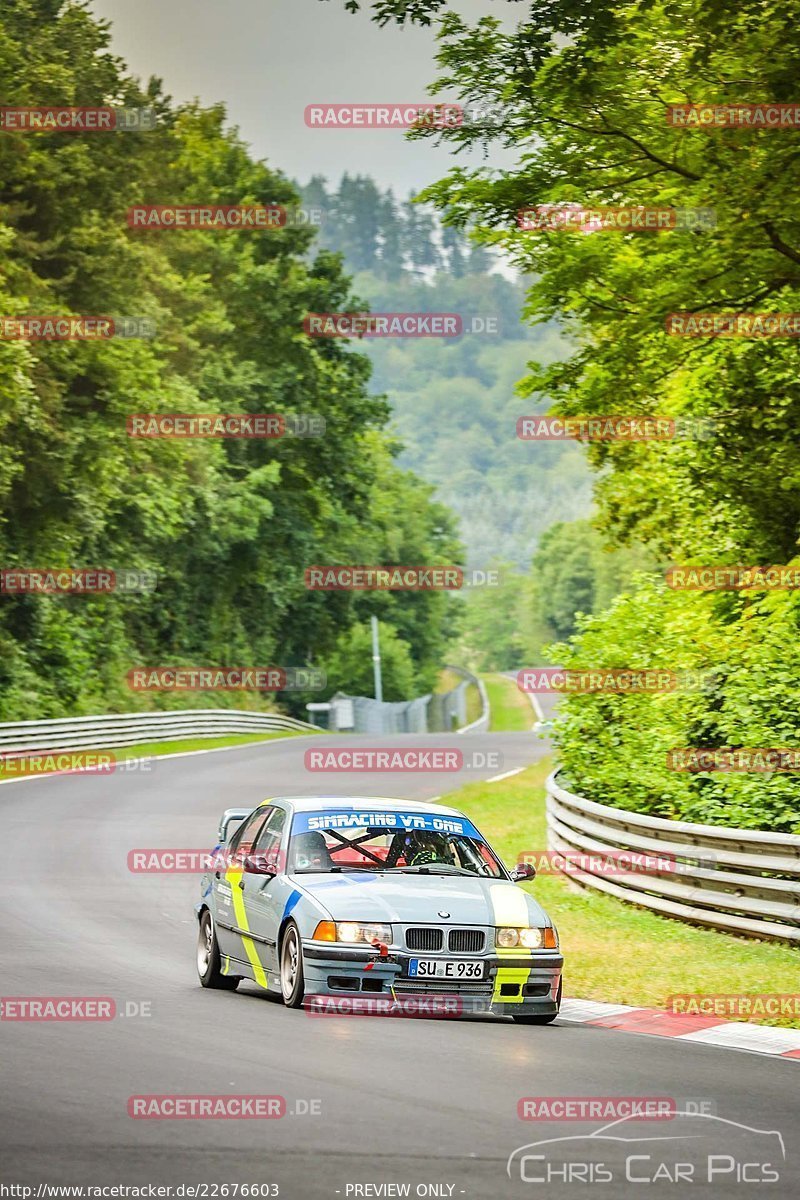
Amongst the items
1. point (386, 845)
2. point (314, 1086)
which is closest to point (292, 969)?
point (386, 845)

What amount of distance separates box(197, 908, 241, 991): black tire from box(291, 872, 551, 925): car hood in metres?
1.55

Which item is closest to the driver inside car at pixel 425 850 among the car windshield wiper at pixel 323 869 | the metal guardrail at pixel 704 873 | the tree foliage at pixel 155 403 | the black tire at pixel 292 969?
the car windshield wiper at pixel 323 869

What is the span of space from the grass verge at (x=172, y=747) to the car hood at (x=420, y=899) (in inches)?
961

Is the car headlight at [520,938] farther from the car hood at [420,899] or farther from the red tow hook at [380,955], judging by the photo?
the red tow hook at [380,955]

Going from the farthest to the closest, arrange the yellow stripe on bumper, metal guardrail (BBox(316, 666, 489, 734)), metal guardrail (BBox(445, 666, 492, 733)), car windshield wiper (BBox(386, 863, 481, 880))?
metal guardrail (BBox(445, 666, 492, 733)), metal guardrail (BBox(316, 666, 489, 734)), the yellow stripe on bumper, car windshield wiper (BBox(386, 863, 481, 880))

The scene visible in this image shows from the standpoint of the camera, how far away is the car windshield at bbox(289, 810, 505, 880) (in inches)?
454

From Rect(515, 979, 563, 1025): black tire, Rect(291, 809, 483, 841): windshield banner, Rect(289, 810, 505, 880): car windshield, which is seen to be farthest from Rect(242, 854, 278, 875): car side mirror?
Rect(515, 979, 563, 1025): black tire

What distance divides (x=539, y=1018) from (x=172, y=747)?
3680 centimetres

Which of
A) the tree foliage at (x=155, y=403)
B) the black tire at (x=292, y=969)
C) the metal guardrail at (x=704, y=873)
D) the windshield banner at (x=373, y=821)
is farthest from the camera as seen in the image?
the tree foliage at (x=155, y=403)

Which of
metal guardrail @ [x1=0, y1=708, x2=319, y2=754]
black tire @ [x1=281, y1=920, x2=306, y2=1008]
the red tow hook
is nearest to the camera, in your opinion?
the red tow hook

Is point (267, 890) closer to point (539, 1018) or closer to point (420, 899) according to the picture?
point (420, 899)

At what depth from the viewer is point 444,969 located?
409 inches

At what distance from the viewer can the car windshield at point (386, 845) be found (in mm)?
11523

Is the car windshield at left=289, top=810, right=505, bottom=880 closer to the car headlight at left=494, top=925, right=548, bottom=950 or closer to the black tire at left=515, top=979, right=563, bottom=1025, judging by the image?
the car headlight at left=494, top=925, right=548, bottom=950
